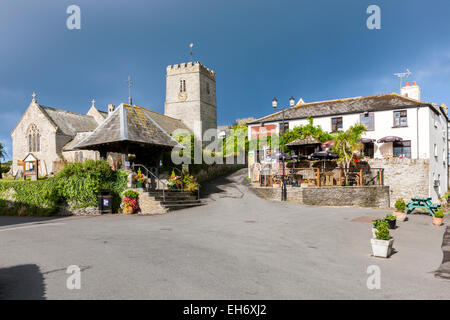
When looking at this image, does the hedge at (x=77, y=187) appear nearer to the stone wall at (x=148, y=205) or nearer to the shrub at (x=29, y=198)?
the shrub at (x=29, y=198)

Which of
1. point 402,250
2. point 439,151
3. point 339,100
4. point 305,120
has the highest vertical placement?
point 339,100

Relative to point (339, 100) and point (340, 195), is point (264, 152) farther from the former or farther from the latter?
point (340, 195)

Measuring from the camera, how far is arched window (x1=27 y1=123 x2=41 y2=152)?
43763 millimetres

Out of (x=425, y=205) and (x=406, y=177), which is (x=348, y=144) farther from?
(x=425, y=205)

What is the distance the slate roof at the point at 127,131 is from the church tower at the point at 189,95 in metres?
30.7

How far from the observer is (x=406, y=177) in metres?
27.7

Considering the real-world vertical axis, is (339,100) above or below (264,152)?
above

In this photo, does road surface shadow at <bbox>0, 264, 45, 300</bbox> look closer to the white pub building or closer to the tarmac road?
the tarmac road

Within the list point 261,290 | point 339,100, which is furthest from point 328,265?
point 339,100

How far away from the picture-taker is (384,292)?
227 inches

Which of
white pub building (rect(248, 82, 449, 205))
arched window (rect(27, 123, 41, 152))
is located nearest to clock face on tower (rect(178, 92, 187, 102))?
arched window (rect(27, 123, 41, 152))

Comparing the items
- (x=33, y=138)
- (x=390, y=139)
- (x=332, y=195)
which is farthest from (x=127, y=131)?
(x=33, y=138)

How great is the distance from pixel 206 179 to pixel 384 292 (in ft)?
78.9

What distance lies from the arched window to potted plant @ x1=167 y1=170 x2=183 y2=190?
31186 mm
